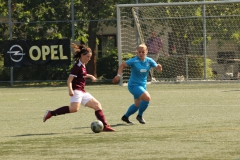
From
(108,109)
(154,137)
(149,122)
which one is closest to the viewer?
(154,137)

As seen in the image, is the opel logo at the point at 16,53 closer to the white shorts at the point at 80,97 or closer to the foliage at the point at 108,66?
the foliage at the point at 108,66

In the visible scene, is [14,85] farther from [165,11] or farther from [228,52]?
[228,52]

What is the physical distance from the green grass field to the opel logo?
6.99m

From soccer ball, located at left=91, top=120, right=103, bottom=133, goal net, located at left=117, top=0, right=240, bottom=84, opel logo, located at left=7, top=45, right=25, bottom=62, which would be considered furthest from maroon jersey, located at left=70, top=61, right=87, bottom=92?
opel logo, located at left=7, top=45, right=25, bottom=62

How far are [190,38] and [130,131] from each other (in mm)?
13634

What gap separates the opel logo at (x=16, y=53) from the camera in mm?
26047

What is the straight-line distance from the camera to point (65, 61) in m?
25.8

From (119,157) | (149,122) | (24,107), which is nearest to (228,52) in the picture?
(24,107)

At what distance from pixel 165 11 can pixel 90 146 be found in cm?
1627

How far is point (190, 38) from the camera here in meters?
24.4

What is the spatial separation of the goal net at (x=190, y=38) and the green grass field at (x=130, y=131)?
491cm

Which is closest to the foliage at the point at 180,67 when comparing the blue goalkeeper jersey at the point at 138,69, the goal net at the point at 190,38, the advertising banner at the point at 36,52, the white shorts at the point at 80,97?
the goal net at the point at 190,38

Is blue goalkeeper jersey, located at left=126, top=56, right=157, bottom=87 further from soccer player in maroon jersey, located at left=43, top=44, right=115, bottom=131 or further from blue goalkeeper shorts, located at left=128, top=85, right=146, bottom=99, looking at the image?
soccer player in maroon jersey, located at left=43, top=44, right=115, bottom=131

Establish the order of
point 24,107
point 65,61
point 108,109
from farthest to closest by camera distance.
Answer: point 65,61
point 24,107
point 108,109
